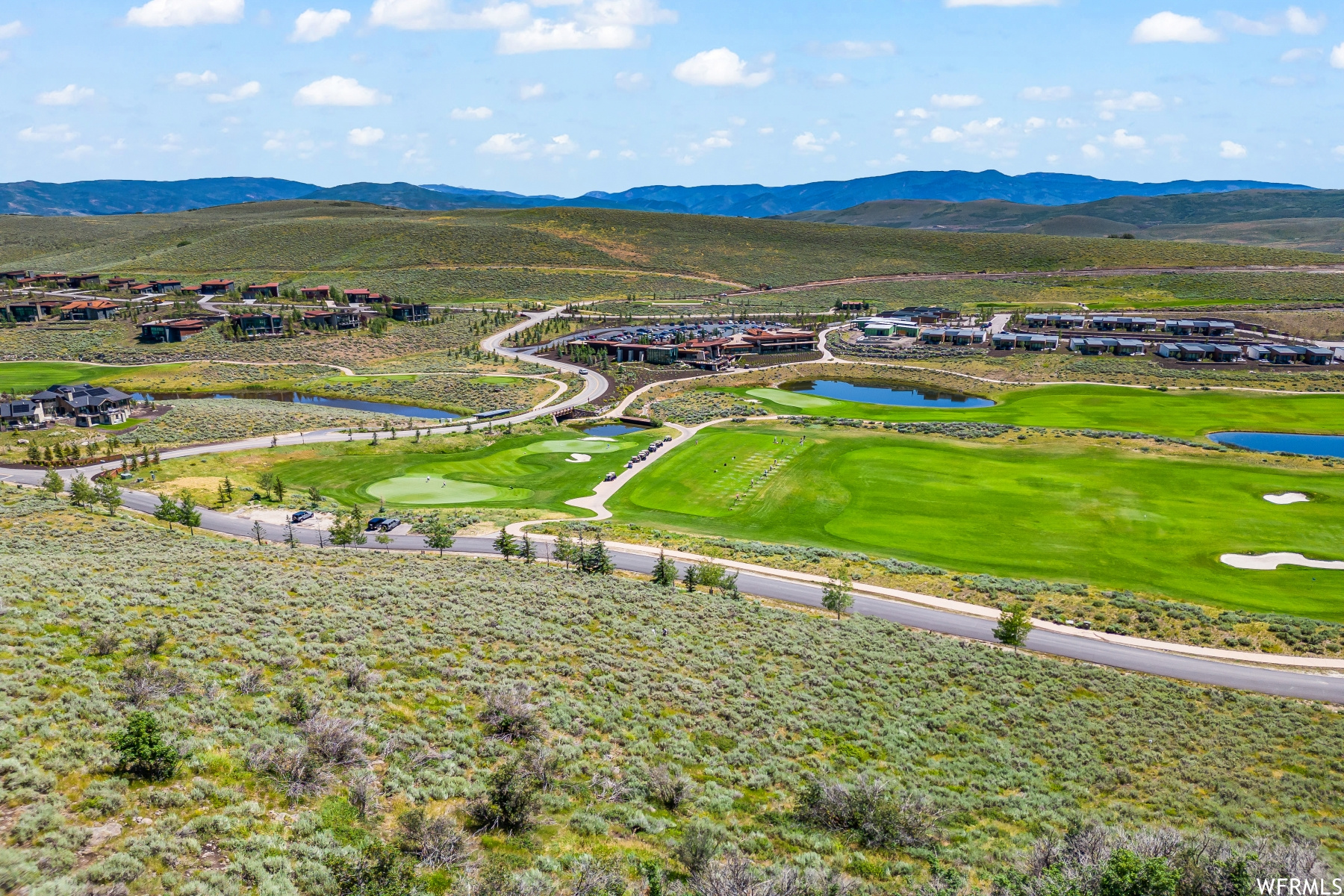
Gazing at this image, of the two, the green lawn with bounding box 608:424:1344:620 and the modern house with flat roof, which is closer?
the green lawn with bounding box 608:424:1344:620

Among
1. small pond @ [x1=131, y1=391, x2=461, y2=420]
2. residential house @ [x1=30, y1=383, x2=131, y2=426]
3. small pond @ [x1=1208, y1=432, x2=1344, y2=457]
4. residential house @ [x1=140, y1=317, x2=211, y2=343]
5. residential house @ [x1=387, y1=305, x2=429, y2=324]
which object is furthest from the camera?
residential house @ [x1=387, y1=305, x2=429, y2=324]

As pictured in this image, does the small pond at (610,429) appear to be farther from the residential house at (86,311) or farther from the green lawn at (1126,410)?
the residential house at (86,311)

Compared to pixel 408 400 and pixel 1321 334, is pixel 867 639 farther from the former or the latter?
pixel 1321 334

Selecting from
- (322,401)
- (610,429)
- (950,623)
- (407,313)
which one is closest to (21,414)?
(322,401)

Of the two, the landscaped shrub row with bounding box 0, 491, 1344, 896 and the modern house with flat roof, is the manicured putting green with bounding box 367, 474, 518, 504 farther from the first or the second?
the modern house with flat roof

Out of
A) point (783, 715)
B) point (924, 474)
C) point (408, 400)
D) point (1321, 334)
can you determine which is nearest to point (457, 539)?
point (783, 715)

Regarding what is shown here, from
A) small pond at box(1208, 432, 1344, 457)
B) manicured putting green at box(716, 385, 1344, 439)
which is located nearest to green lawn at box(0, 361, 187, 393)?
manicured putting green at box(716, 385, 1344, 439)

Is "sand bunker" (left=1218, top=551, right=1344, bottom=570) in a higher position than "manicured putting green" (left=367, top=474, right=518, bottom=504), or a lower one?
lower
